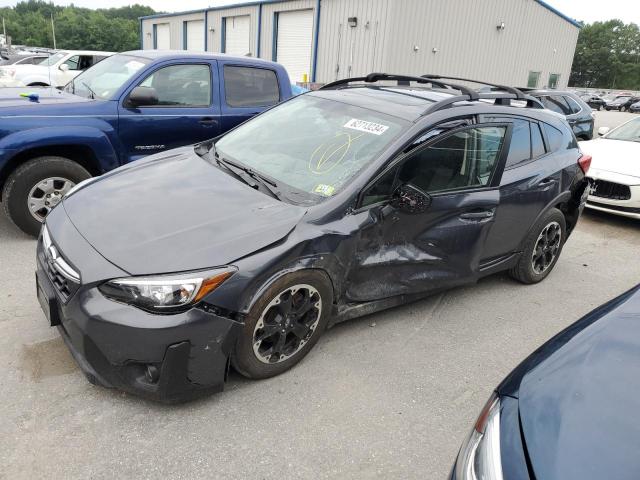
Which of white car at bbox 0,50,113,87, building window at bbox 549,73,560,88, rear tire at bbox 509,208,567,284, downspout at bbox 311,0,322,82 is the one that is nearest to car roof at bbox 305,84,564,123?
rear tire at bbox 509,208,567,284

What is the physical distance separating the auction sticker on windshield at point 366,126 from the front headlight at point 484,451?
6.55 ft

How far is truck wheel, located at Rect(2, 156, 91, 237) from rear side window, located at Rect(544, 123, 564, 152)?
13.7 feet

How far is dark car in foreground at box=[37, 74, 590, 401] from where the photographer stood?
2457 millimetres

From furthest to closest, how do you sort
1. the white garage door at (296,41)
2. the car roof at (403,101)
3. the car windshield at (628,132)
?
the white garage door at (296,41) < the car windshield at (628,132) < the car roof at (403,101)

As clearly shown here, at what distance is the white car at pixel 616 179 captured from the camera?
22.0 feet

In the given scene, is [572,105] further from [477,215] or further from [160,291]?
[160,291]

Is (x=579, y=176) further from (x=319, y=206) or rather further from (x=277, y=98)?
(x=277, y=98)

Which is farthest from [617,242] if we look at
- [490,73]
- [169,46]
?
[169,46]

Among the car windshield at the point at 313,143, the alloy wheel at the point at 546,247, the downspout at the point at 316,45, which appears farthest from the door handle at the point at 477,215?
the downspout at the point at 316,45

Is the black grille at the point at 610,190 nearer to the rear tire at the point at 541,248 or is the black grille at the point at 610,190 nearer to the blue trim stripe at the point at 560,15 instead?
the rear tire at the point at 541,248

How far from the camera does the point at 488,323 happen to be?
13.0ft

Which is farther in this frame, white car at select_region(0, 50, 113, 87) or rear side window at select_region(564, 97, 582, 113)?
white car at select_region(0, 50, 113, 87)

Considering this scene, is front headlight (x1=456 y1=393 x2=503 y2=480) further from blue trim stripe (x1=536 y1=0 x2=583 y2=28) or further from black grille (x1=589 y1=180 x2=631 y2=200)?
blue trim stripe (x1=536 y1=0 x2=583 y2=28)

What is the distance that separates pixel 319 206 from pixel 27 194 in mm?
3104
